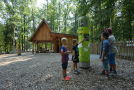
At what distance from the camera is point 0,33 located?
30203 mm

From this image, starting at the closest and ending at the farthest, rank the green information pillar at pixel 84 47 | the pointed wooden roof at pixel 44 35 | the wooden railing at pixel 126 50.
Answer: the green information pillar at pixel 84 47 → the wooden railing at pixel 126 50 → the pointed wooden roof at pixel 44 35

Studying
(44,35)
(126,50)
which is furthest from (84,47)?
(44,35)

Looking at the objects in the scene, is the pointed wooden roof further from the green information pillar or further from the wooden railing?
the green information pillar

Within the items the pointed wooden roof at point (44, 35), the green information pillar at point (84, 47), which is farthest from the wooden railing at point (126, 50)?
the pointed wooden roof at point (44, 35)

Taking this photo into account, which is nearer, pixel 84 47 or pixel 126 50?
pixel 84 47

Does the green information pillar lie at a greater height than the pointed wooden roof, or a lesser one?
lesser

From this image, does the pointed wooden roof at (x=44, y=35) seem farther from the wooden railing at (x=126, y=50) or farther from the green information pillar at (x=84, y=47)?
the green information pillar at (x=84, y=47)

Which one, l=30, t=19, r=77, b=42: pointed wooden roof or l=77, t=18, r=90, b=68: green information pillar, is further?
l=30, t=19, r=77, b=42: pointed wooden roof

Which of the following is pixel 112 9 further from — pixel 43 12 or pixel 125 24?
pixel 43 12

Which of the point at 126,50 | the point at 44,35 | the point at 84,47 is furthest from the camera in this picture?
the point at 44,35

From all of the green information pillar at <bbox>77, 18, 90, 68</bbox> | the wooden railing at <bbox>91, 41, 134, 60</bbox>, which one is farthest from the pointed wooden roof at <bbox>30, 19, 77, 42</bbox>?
the green information pillar at <bbox>77, 18, 90, 68</bbox>

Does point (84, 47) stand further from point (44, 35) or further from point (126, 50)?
point (44, 35)

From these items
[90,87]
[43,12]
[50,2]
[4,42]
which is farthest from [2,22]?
[90,87]

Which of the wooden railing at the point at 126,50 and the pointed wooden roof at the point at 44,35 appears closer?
the wooden railing at the point at 126,50
